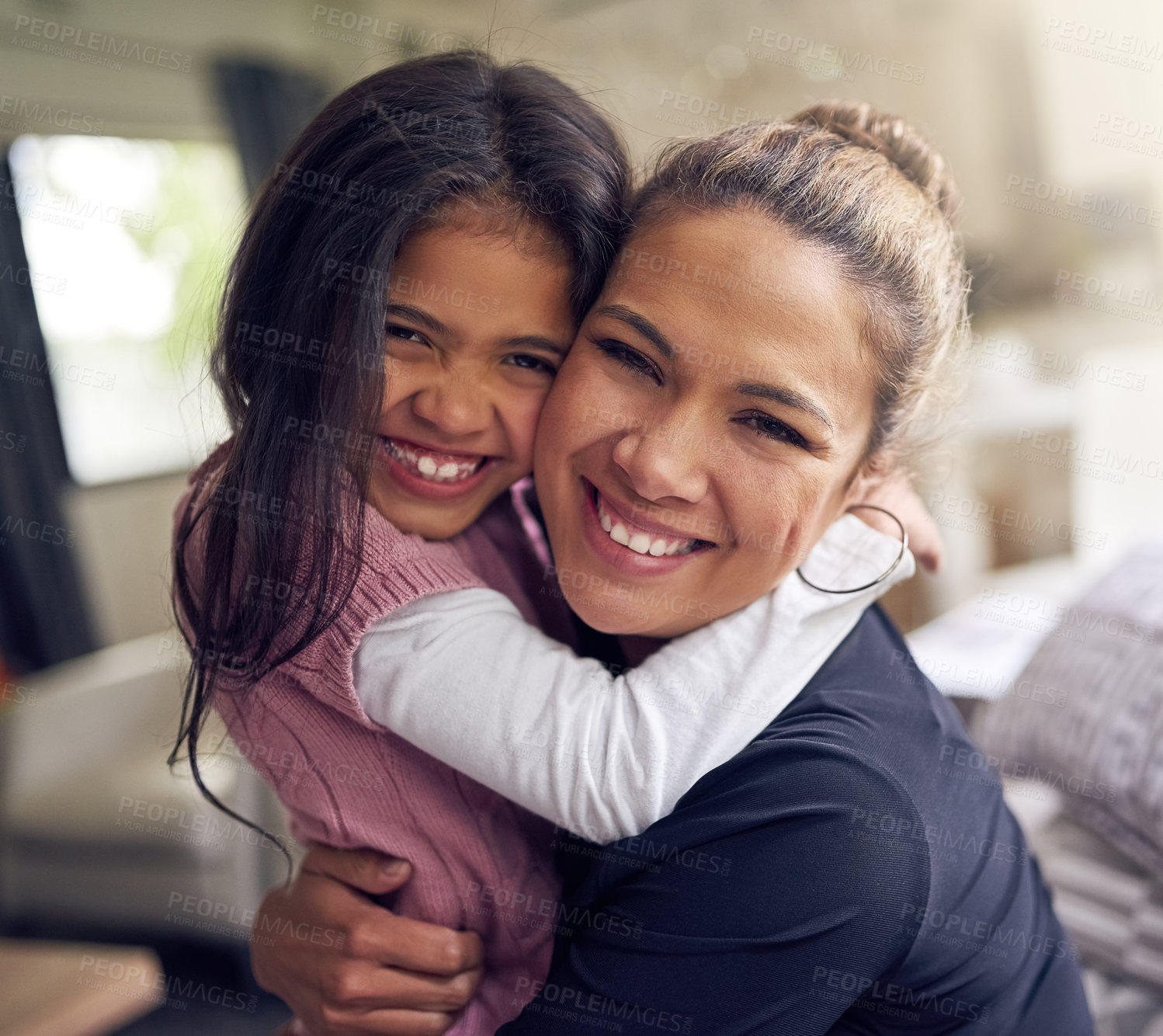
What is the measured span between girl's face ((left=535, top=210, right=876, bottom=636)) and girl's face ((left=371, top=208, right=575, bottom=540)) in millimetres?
38

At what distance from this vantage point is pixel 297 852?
277 cm

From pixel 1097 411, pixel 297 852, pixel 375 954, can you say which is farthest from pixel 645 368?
pixel 1097 411

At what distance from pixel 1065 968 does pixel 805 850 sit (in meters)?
0.54

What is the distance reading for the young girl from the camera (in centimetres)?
82

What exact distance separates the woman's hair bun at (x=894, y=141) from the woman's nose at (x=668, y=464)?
36cm

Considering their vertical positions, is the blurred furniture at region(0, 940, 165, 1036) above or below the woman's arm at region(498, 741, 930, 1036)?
below

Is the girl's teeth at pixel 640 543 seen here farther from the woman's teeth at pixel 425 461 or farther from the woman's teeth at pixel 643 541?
the woman's teeth at pixel 425 461

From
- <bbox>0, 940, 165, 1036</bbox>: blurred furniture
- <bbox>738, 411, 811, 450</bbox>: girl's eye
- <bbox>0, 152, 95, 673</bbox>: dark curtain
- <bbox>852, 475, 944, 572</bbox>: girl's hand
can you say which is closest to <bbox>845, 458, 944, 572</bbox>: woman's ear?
<bbox>852, 475, 944, 572</bbox>: girl's hand

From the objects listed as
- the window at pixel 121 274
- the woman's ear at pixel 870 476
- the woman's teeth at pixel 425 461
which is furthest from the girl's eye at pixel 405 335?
the window at pixel 121 274

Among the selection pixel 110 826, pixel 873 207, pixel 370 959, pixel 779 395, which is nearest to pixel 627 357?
pixel 779 395

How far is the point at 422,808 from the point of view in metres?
0.93

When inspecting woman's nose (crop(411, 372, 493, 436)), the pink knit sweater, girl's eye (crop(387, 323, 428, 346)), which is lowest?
the pink knit sweater

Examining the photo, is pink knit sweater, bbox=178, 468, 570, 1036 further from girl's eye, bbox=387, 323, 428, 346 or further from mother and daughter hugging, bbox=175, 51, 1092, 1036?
girl's eye, bbox=387, 323, 428, 346

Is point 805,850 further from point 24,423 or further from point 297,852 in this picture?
point 24,423
